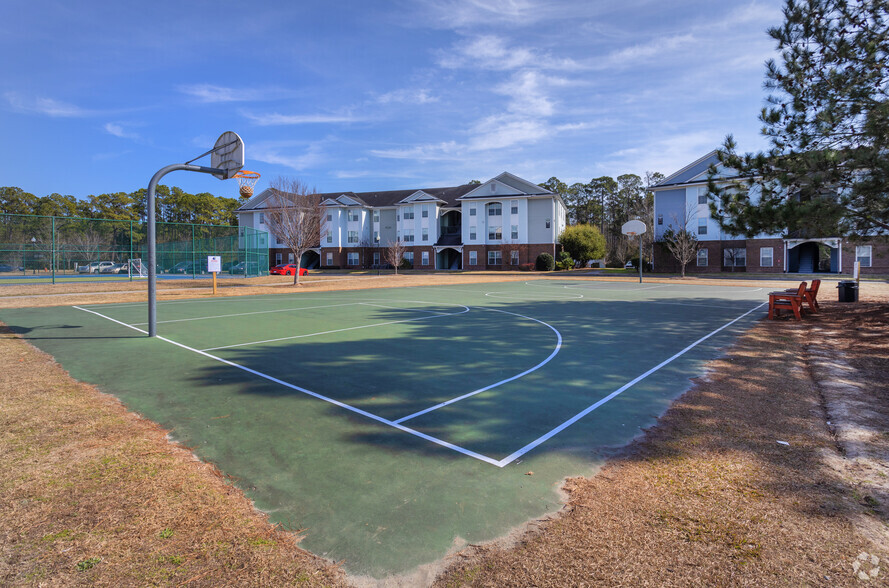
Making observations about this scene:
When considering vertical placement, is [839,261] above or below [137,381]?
above

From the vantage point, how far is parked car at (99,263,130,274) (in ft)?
105

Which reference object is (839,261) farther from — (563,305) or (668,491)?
(668,491)

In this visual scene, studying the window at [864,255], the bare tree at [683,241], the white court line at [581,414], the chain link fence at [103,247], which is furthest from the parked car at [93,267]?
the window at [864,255]

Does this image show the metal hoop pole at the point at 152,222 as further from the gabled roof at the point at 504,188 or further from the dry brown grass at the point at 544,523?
the gabled roof at the point at 504,188

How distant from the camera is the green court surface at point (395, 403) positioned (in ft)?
11.5

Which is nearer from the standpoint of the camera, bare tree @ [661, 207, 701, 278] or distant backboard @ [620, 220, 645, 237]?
distant backboard @ [620, 220, 645, 237]

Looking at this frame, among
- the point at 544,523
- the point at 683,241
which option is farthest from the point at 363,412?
the point at 683,241

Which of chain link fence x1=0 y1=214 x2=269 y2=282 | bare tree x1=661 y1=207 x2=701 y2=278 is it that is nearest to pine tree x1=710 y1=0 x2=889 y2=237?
chain link fence x1=0 y1=214 x2=269 y2=282

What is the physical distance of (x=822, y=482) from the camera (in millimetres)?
3859

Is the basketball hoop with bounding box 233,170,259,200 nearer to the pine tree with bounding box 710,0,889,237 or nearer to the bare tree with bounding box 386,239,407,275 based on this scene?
the bare tree with bounding box 386,239,407,275

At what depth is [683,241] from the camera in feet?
149

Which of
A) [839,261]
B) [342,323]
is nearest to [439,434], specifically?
[342,323]

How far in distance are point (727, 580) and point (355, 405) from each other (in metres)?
4.29

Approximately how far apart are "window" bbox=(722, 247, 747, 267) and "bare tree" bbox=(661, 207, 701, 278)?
277 centimetres
